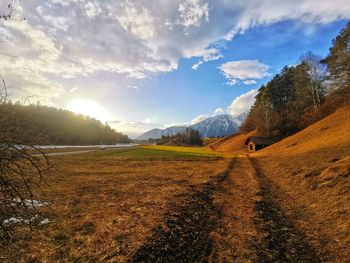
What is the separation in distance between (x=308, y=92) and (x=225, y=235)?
65440 mm

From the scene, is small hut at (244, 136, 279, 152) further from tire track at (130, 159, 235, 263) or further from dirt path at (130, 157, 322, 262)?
tire track at (130, 159, 235, 263)

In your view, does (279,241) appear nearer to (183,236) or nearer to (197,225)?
(197,225)

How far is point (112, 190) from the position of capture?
16719mm

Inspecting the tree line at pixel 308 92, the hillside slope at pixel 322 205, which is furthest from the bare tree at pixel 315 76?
the hillside slope at pixel 322 205

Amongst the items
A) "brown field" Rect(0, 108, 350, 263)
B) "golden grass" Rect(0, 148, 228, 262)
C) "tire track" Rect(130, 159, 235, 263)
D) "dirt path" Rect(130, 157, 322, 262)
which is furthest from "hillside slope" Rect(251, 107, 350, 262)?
"golden grass" Rect(0, 148, 228, 262)

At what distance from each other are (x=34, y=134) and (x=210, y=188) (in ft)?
45.5

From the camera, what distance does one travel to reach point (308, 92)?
63125 millimetres

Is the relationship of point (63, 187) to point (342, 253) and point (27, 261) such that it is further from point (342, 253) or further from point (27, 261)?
point (342, 253)

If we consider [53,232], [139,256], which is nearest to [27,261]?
[53,232]

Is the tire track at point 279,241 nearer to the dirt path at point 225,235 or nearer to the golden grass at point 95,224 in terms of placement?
the dirt path at point 225,235

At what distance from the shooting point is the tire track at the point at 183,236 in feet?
23.3

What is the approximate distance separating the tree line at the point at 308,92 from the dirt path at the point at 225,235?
162ft

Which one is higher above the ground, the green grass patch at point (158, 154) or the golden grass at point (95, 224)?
the green grass patch at point (158, 154)

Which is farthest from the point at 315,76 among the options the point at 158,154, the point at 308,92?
the point at 158,154
